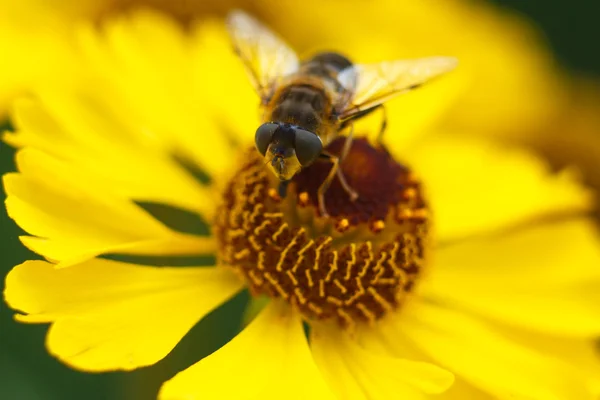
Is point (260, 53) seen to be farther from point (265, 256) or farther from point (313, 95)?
point (265, 256)

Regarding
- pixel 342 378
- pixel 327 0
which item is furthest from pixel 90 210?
pixel 327 0

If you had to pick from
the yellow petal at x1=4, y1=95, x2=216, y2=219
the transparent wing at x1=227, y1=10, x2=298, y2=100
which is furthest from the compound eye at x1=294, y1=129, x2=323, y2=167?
the yellow petal at x1=4, y1=95, x2=216, y2=219

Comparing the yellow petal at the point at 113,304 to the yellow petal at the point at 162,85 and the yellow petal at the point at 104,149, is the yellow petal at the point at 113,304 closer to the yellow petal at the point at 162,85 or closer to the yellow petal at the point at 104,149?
the yellow petal at the point at 104,149

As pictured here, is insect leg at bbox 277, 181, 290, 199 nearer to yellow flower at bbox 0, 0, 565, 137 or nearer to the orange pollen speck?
the orange pollen speck

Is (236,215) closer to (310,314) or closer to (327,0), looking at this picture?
(310,314)

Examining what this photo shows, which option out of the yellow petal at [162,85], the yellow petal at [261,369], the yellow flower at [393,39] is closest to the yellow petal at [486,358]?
the yellow petal at [261,369]

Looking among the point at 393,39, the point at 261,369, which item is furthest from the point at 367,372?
the point at 393,39

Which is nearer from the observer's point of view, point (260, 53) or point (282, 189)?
point (282, 189)
